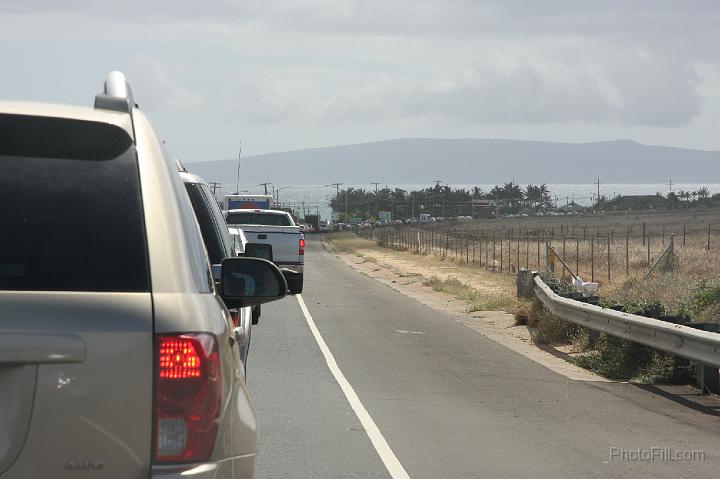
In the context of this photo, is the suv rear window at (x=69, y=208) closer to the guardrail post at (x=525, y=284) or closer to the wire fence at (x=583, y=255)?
the guardrail post at (x=525, y=284)

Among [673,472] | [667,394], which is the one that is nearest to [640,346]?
[667,394]

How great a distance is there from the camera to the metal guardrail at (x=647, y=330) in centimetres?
1131

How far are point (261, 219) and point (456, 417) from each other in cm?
1782

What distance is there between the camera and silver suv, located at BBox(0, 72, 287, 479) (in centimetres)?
326

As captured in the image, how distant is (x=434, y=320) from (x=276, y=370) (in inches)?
395

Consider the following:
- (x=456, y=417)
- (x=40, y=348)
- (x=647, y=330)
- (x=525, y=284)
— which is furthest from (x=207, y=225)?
(x=525, y=284)

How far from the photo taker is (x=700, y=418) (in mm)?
10727

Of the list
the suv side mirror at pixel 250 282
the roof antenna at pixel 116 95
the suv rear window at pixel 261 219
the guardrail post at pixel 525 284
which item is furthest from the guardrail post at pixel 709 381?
the suv rear window at pixel 261 219

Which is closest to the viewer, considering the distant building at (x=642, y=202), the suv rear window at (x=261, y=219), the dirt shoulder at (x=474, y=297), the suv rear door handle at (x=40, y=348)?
the suv rear door handle at (x=40, y=348)

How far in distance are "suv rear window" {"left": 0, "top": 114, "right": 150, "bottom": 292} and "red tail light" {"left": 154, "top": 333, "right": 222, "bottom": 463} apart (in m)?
0.23

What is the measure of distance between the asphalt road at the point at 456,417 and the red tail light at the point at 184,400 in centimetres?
444

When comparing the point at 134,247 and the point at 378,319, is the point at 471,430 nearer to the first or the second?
the point at 134,247

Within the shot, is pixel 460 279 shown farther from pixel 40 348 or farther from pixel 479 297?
pixel 40 348

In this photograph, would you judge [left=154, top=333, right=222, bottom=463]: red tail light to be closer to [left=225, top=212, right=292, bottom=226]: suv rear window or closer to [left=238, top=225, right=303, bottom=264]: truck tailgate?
[left=238, top=225, right=303, bottom=264]: truck tailgate
